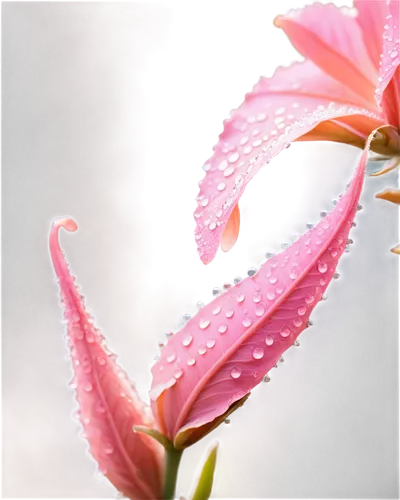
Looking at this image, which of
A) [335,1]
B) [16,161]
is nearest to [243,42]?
[335,1]

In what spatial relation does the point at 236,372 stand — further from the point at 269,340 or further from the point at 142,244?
the point at 142,244

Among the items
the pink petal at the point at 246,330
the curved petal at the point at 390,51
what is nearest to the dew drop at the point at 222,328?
the pink petal at the point at 246,330

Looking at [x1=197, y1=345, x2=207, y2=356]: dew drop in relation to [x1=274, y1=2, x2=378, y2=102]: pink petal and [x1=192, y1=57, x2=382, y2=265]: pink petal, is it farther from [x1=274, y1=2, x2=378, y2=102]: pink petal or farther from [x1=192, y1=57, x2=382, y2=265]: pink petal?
[x1=274, y1=2, x2=378, y2=102]: pink petal

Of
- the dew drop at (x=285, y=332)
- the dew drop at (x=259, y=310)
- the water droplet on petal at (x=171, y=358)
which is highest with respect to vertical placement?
the dew drop at (x=259, y=310)

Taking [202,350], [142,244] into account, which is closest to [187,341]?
[202,350]

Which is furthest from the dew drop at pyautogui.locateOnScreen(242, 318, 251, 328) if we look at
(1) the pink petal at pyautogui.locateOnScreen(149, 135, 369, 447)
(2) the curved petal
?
(2) the curved petal

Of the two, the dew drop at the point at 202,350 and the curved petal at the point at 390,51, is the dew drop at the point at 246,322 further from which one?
the curved petal at the point at 390,51
